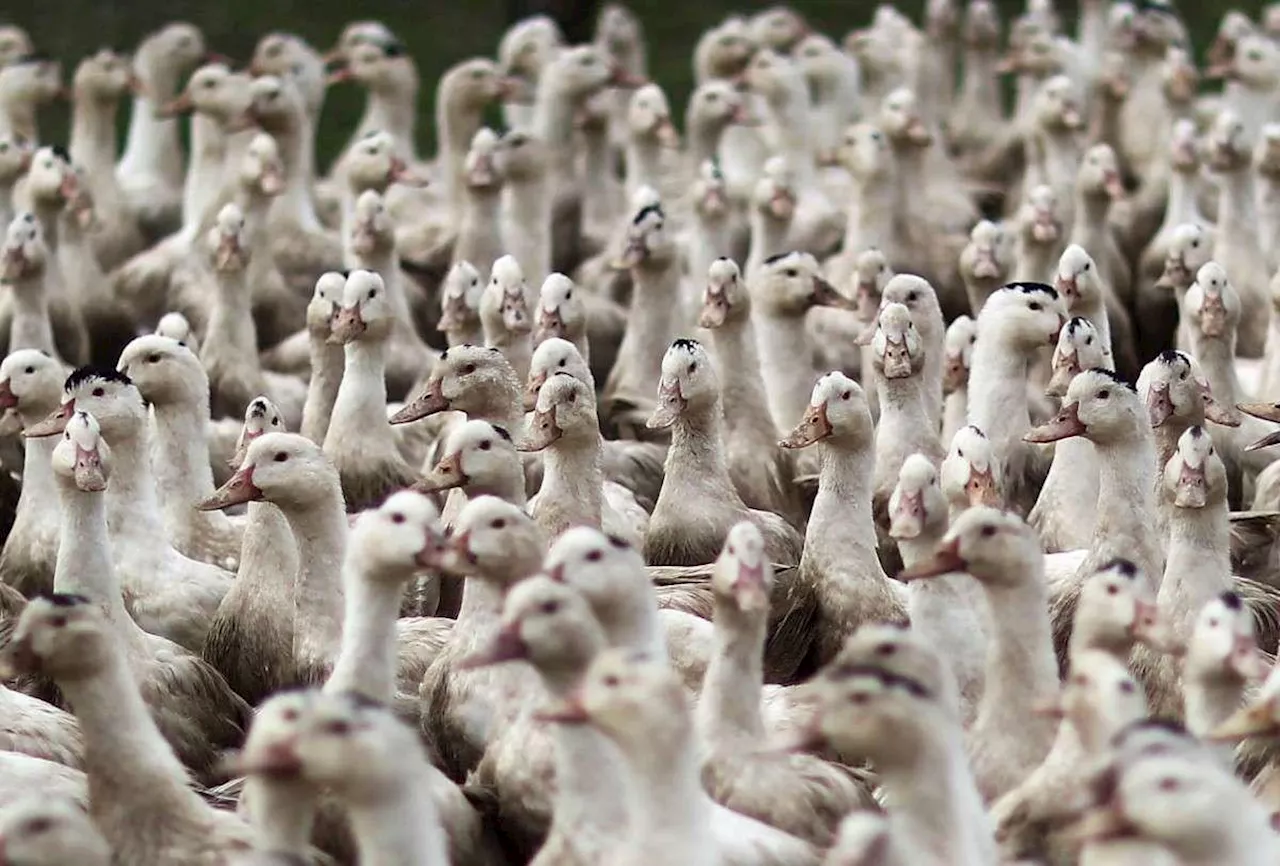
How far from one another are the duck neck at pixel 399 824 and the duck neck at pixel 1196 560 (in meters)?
2.58

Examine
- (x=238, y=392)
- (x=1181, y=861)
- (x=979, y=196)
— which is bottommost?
(x=1181, y=861)

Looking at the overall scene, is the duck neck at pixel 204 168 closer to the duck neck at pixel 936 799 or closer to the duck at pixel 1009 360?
the duck at pixel 1009 360

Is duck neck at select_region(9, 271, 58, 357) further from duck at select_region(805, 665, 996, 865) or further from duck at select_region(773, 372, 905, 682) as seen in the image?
duck at select_region(805, 665, 996, 865)

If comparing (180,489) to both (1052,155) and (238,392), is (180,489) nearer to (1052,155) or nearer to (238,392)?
(238,392)

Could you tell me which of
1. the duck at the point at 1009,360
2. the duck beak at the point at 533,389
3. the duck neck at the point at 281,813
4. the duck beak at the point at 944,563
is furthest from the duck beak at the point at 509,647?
the duck at the point at 1009,360

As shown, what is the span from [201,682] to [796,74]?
7.08m

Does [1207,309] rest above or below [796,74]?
below

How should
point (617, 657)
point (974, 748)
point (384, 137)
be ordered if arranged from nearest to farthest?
1. point (617, 657)
2. point (974, 748)
3. point (384, 137)

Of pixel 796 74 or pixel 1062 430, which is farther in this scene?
pixel 796 74

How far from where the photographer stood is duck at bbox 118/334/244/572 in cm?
880

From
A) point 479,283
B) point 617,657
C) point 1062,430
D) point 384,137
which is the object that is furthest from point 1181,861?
point 384,137

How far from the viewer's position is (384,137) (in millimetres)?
12258

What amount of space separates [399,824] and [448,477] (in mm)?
2306

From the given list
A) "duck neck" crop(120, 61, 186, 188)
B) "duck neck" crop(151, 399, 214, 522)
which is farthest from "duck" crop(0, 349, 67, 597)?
"duck neck" crop(120, 61, 186, 188)
